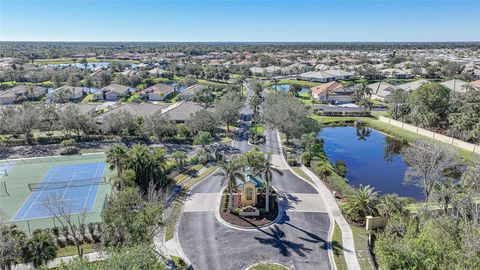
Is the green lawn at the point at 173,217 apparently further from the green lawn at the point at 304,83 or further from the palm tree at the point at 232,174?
the green lawn at the point at 304,83

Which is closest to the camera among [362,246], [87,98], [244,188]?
[362,246]

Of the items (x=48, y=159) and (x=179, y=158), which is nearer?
(x=179, y=158)

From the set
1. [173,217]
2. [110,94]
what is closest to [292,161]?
[173,217]

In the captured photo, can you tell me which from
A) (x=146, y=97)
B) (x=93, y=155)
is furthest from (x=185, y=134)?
(x=146, y=97)

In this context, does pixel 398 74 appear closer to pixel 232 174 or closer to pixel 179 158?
pixel 179 158

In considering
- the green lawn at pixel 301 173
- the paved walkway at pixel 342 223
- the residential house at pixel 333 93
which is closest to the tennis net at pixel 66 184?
the green lawn at pixel 301 173

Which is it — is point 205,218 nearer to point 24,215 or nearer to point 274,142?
point 24,215

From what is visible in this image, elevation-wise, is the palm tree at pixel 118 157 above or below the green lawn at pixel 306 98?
above
